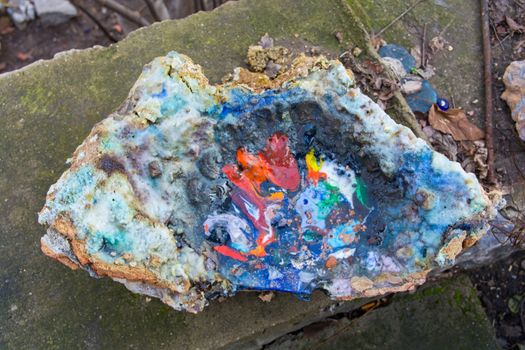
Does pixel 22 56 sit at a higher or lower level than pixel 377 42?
lower

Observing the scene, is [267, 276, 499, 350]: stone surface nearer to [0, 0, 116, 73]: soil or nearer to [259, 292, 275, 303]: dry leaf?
[259, 292, 275, 303]: dry leaf

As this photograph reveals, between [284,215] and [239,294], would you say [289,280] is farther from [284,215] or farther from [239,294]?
[239,294]

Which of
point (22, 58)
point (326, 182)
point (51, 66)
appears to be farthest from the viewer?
point (22, 58)

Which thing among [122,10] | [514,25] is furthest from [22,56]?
[514,25]

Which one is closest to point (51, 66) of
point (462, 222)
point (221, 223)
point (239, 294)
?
point (221, 223)

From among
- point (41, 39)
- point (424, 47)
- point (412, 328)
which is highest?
point (424, 47)

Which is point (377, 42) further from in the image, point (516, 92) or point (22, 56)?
point (22, 56)

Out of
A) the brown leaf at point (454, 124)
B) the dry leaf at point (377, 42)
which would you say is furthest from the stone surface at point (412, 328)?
the dry leaf at point (377, 42)
